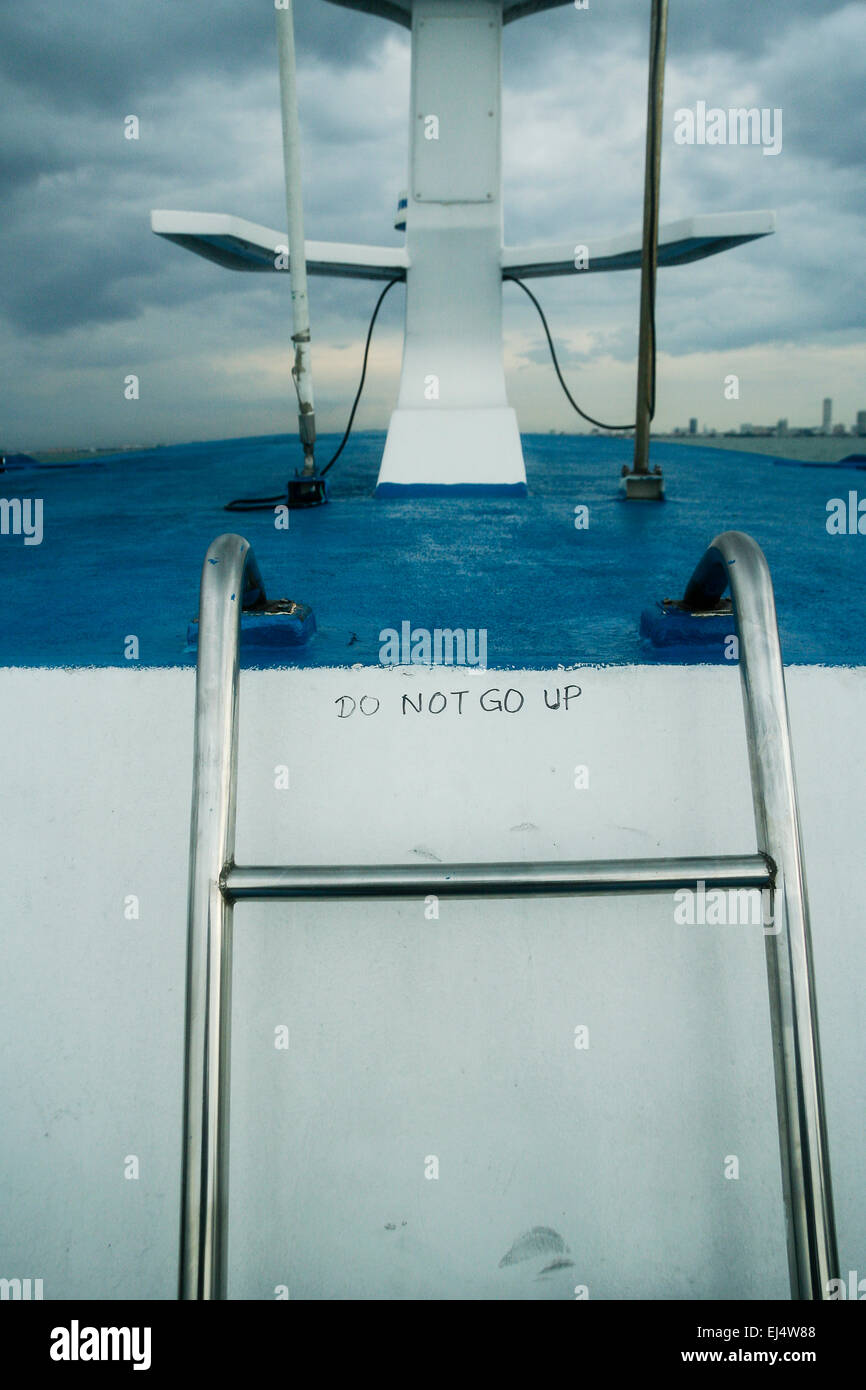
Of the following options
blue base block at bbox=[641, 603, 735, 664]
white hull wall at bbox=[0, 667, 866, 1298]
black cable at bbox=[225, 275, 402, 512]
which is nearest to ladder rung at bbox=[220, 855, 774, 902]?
white hull wall at bbox=[0, 667, 866, 1298]

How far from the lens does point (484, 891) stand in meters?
0.73

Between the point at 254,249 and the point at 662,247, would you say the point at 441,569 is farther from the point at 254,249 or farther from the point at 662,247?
the point at 662,247

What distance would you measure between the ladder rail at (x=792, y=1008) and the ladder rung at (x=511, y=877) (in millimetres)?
29

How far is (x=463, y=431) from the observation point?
3.35m

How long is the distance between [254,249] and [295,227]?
1.31 feet

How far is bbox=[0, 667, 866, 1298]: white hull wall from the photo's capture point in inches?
35.7

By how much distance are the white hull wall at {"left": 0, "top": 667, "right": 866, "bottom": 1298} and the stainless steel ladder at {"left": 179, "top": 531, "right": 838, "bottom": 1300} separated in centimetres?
21

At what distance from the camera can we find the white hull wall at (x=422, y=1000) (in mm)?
908

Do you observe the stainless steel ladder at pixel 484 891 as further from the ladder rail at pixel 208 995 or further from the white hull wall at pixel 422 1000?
the white hull wall at pixel 422 1000

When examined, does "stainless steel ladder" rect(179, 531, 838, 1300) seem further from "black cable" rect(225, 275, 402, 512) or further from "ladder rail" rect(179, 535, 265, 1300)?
"black cable" rect(225, 275, 402, 512)

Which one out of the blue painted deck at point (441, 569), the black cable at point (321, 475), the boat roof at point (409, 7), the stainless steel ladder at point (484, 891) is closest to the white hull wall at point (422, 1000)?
the blue painted deck at point (441, 569)

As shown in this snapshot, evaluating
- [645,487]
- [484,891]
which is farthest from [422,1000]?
[645,487]
